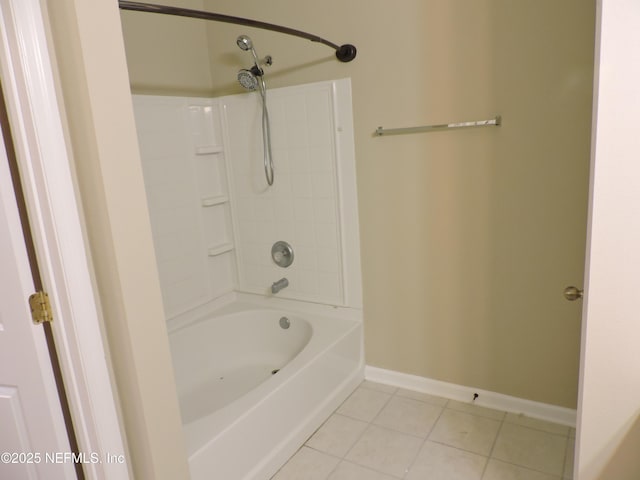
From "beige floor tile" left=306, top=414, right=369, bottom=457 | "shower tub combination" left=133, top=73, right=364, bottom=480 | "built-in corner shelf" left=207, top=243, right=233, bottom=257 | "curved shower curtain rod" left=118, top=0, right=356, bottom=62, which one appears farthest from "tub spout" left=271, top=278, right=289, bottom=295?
"curved shower curtain rod" left=118, top=0, right=356, bottom=62

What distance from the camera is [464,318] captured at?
2.26 metres

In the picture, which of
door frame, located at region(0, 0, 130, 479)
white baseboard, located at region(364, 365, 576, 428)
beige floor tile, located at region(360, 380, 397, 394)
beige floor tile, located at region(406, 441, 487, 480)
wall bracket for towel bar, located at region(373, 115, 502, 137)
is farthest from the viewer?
beige floor tile, located at region(360, 380, 397, 394)

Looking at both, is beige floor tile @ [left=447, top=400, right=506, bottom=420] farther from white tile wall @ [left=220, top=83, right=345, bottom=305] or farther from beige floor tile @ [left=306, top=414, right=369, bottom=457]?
white tile wall @ [left=220, top=83, right=345, bottom=305]

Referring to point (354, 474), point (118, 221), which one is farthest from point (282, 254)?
point (118, 221)

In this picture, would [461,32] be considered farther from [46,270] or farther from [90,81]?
[46,270]

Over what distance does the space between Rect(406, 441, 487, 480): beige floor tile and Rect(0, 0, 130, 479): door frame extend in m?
1.18

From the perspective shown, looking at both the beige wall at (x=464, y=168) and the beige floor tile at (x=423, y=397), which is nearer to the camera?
the beige wall at (x=464, y=168)

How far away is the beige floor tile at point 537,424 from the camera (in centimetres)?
206

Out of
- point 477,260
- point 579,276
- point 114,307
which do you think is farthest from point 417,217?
point 114,307

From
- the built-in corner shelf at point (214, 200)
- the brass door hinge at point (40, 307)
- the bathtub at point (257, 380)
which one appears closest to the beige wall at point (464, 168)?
the bathtub at point (257, 380)

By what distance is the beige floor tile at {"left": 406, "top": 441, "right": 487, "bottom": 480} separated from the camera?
6.04 ft

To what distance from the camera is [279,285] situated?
8.86 feet

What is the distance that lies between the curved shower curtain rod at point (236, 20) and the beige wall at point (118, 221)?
0.47m

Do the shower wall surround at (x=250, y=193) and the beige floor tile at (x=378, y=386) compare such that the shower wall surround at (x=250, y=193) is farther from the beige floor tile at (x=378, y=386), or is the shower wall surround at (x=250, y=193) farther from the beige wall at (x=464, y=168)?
the beige floor tile at (x=378, y=386)
